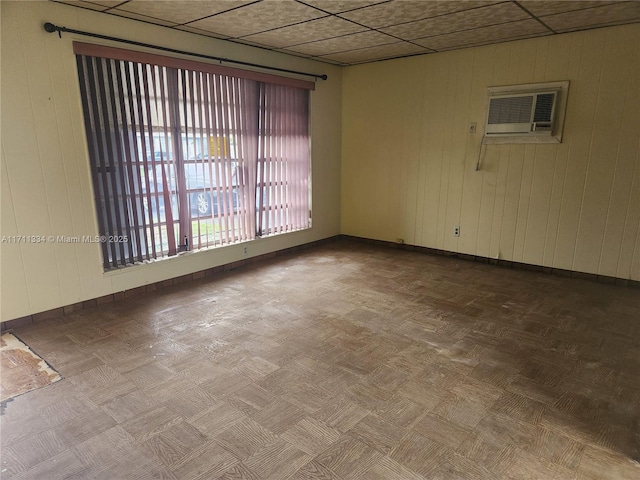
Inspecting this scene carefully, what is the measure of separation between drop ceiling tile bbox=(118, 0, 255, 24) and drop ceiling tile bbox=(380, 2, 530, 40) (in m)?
1.52

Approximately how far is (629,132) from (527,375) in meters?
2.81

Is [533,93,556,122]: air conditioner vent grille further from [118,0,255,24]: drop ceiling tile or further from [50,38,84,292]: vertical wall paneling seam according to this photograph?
[50,38,84,292]: vertical wall paneling seam

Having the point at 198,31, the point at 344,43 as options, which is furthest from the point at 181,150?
the point at 344,43

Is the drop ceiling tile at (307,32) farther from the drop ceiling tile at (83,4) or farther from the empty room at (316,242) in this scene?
the drop ceiling tile at (83,4)

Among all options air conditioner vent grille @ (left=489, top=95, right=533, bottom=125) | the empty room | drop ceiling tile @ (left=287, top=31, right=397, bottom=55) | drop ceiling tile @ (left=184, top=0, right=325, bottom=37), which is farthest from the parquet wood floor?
drop ceiling tile @ (left=287, top=31, right=397, bottom=55)

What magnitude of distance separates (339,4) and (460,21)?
3.90 ft

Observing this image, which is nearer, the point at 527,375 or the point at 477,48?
the point at 527,375

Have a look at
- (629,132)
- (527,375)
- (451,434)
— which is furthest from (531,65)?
(451,434)

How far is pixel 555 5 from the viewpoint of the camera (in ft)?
10.6

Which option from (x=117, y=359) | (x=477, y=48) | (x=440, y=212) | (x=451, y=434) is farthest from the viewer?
(x=440, y=212)

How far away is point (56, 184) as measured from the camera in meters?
3.25

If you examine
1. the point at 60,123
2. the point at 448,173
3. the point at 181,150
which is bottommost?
the point at 448,173

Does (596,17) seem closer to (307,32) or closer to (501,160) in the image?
(501,160)

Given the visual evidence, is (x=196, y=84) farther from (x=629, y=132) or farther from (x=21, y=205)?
(x=629, y=132)
